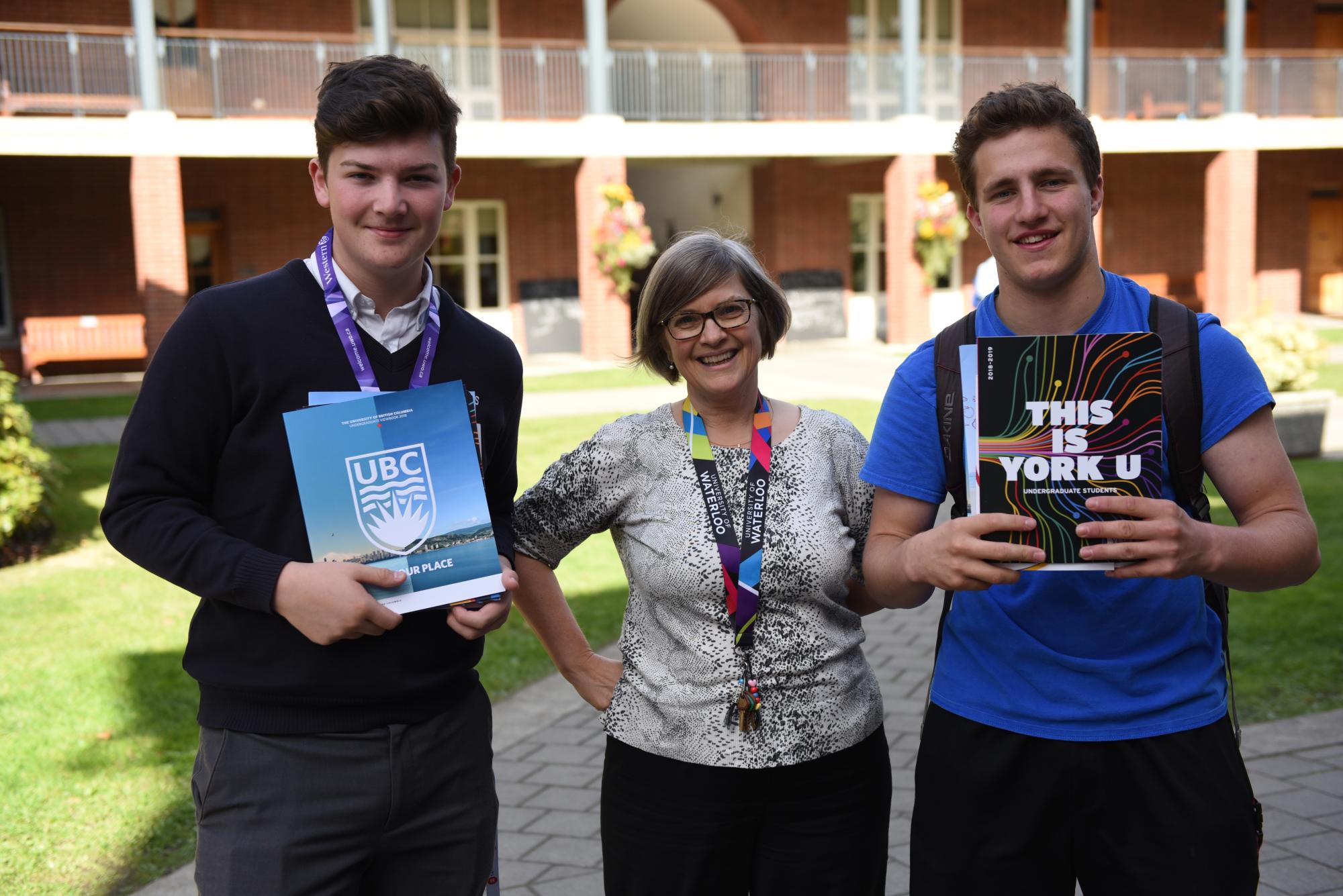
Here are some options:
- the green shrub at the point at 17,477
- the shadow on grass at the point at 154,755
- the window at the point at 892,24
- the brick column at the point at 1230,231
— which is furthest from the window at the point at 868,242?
the shadow on grass at the point at 154,755

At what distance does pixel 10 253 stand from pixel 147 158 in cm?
389

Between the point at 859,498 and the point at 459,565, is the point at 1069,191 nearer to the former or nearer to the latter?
the point at 859,498

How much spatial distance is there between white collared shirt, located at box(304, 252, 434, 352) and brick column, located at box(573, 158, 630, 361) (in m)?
17.9

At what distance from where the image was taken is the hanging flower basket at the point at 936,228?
21.3 metres

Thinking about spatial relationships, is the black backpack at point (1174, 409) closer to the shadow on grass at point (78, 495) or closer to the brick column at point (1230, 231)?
the shadow on grass at point (78, 495)

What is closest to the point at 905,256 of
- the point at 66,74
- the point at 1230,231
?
the point at 1230,231

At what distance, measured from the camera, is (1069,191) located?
2057mm

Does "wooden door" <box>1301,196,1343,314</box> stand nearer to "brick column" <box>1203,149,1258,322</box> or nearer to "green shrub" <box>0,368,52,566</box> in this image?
"brick column" <box>1203,149,1258,322</box>

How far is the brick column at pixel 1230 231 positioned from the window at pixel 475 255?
13.5 metres

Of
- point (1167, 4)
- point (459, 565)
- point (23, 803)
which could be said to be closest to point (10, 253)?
point (23, 803)

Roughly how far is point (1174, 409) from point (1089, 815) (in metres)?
0.71

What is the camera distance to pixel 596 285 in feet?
68.9

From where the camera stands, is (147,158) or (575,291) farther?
(575,291)

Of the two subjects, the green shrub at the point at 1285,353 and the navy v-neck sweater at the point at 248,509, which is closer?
the navy v-neck sweater at the point at 248,509
